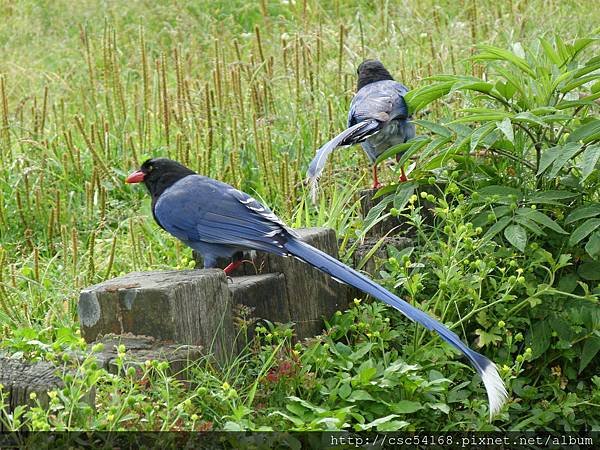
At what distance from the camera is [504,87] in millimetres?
4156

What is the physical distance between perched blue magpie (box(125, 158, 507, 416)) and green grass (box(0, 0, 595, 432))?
0.25 meters

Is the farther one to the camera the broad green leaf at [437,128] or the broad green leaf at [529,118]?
the broad green leaf at [437,128]

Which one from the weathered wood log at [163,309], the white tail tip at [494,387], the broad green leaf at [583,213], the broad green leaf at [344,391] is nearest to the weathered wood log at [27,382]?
the weathered wood log at [163,309]

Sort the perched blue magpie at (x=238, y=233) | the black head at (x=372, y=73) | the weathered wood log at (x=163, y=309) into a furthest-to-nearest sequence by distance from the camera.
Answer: the black head at (x=372, y=73)
the perched blue magpie at (x=238, y=233)
the weathered wood log at (x=163, y=309)

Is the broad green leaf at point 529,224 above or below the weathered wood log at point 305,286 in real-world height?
above

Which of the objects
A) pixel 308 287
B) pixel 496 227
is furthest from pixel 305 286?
pixel 496 227

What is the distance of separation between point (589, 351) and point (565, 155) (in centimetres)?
76

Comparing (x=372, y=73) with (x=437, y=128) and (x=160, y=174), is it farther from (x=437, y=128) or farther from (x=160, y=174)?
(x=160, y=174)

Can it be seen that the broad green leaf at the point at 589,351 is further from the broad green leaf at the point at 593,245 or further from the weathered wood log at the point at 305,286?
the weathered wood log at the point at 305,286

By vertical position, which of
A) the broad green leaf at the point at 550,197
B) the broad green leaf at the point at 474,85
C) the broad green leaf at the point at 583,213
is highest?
the broad green leaf at the point at 474,85

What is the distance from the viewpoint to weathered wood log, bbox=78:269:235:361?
3309 millimetres

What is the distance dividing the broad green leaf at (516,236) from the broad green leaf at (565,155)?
0.24 metres

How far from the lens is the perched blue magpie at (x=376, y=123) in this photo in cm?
455

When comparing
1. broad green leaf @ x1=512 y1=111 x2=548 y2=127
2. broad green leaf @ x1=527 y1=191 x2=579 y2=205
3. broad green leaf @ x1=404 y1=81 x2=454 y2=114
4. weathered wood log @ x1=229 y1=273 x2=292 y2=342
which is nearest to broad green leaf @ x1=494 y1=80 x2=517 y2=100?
broad green leaf @ x1=404 y1=81 x2=454 y2=114
